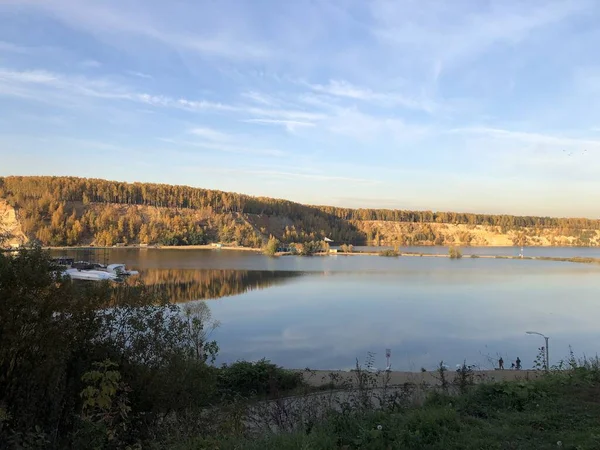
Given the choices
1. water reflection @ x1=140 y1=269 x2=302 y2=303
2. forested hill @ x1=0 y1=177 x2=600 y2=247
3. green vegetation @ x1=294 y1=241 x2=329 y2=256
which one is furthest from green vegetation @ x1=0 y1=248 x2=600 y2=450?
green vegetation @ x1=294 y1=241 x2=329 y2=256

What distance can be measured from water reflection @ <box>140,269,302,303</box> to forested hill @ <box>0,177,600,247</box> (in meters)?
37.9

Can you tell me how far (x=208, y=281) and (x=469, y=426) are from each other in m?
42.1

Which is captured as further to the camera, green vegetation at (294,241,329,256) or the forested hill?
the forested hill

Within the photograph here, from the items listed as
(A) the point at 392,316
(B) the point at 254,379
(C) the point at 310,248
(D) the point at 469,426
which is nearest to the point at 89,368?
(D) the point at 469,426

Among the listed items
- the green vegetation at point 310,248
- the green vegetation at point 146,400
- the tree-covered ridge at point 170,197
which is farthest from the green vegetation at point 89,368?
the tree-covered ridge at point 170,197

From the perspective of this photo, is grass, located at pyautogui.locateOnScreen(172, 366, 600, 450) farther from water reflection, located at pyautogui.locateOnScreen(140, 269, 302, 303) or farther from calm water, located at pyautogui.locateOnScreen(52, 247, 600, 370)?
water reflection, located at pyautogui.locateOnScreen(140, 269, 302, 303)

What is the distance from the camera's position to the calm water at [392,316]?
1895cm

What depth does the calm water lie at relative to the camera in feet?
62.2

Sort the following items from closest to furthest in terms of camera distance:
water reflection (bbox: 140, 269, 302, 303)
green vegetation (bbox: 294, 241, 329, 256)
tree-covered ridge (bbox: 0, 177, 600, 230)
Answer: water reflection (bbox: 140, 269, 302, 303) → green vegetation (bbox: 294, 241, 329, 256) → tree-covered ridge (bbox: 0, 177, 600, 230)

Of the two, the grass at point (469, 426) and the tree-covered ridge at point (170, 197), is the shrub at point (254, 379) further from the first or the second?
the tree-covered ridge at point (170, 197)

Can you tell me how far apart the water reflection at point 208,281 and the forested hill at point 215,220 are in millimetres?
37936

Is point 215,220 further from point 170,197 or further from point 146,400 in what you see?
point 146,400

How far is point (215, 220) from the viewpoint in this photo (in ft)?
397

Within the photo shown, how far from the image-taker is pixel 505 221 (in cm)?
15712
